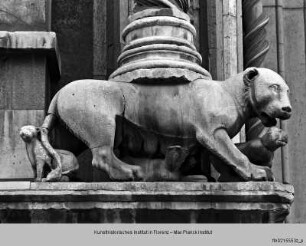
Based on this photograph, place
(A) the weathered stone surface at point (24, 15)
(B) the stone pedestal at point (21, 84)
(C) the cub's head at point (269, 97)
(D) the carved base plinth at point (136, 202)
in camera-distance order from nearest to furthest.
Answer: (D) the carved base plinth at point (136, 202), (C) the cub's head at point (269, 97), (B) the stone pedestal at point (21, 84), (A) the weathered stone surface at point (24, 15)

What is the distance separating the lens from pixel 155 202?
7.91m

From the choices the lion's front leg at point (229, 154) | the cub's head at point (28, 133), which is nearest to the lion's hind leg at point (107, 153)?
the cub's head at point (28, 133)

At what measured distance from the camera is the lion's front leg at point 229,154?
8.16 meters

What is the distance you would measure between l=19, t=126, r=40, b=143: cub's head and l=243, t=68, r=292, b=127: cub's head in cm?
199

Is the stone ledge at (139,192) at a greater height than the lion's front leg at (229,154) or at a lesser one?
lesser

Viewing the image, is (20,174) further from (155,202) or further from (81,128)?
(155,202)

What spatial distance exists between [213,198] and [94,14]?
10.7 ft

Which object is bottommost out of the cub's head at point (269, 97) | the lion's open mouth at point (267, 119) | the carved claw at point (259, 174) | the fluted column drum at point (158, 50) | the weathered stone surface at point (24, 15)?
the carved claw at point (259, 174)

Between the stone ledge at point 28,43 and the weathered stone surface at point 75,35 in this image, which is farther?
the weathered stone surface at point 75,35

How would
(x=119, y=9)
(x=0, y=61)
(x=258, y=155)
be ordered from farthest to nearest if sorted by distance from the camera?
(x=119, y=9)
(x=0, y=61)
(x=258, y=155)

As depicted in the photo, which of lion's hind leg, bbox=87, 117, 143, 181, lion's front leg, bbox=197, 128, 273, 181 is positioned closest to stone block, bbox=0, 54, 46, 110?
lion's hind leg, bbox=87, 117, 143, 181

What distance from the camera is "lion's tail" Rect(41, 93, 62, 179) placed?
8156 millimetres

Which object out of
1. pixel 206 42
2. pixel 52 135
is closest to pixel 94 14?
pixel 206 42

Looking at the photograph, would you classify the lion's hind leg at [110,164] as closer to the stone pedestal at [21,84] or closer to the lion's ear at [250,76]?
the stone pedestal at [21,84]
